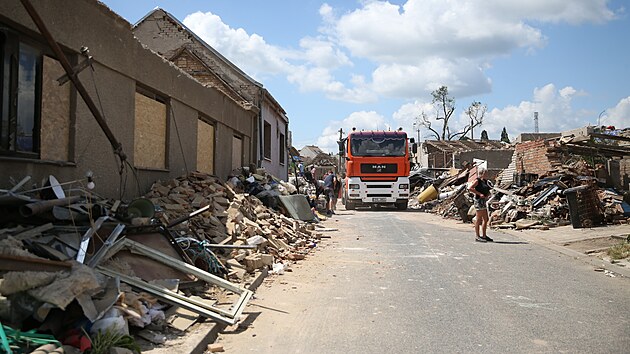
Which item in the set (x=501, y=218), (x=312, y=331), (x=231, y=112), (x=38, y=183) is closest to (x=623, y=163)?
(x=501, y=218)

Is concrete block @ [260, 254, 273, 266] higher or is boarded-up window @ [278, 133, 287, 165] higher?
boarded-up window @ [278, 133, 287, 165]

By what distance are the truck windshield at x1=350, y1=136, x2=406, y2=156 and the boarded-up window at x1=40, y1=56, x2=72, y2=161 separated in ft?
57.8

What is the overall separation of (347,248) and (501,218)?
742 cm

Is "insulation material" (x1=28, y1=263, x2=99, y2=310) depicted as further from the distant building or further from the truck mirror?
the distant building

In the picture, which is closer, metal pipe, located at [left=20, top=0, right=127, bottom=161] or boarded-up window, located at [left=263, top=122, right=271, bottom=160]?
metal pipe, located at [left=20, top=0, right=127, bottom=161]

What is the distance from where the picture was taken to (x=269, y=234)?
34.8ft

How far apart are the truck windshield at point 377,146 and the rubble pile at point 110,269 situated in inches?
592

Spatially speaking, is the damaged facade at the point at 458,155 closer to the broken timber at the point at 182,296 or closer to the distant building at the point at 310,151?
the broken timber at the point at 182,296

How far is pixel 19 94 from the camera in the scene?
6262mm

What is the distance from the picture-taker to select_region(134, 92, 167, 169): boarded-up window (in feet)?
31.6

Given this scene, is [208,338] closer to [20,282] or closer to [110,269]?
[110,269]

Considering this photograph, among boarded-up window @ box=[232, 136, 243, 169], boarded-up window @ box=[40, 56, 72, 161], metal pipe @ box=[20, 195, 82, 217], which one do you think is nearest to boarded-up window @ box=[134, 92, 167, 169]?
boarded-up window @ box=[40, 56, 72, 161]

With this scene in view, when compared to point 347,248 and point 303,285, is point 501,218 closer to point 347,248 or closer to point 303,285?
point 347,248

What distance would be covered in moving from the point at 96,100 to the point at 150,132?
2406 mm
